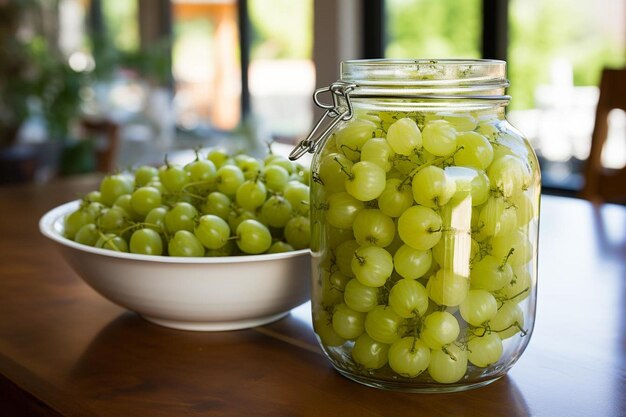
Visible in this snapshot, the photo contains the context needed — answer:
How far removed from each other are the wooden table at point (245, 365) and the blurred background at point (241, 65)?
5.31 ft

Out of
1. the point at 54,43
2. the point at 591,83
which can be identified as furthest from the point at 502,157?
the point at 54,43

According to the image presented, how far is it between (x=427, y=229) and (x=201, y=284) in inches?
9.0

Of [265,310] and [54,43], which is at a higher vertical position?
[54,43]

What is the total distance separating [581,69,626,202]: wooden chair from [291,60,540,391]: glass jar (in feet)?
3.72

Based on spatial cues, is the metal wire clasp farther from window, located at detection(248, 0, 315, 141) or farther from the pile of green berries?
window, located at detection(248, 0, 315, 141)

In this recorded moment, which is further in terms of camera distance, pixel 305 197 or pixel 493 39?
pixel 493 39

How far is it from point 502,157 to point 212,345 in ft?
0.98

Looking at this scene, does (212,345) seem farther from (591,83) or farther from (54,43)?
(54,43)

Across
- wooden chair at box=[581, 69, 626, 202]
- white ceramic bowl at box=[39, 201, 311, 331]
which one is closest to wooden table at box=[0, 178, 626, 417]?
white ceramic bowl at box=[39, 201, 311, 331]

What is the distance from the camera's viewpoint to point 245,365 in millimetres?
666

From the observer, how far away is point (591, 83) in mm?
2973

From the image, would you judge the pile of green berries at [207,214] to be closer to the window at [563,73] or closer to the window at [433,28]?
the window at [563,73]

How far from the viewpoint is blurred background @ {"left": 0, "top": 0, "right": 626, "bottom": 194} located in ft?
9.91

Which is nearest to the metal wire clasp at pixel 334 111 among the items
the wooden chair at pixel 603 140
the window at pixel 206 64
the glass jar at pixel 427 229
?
the glass jar at pixel 427 229
